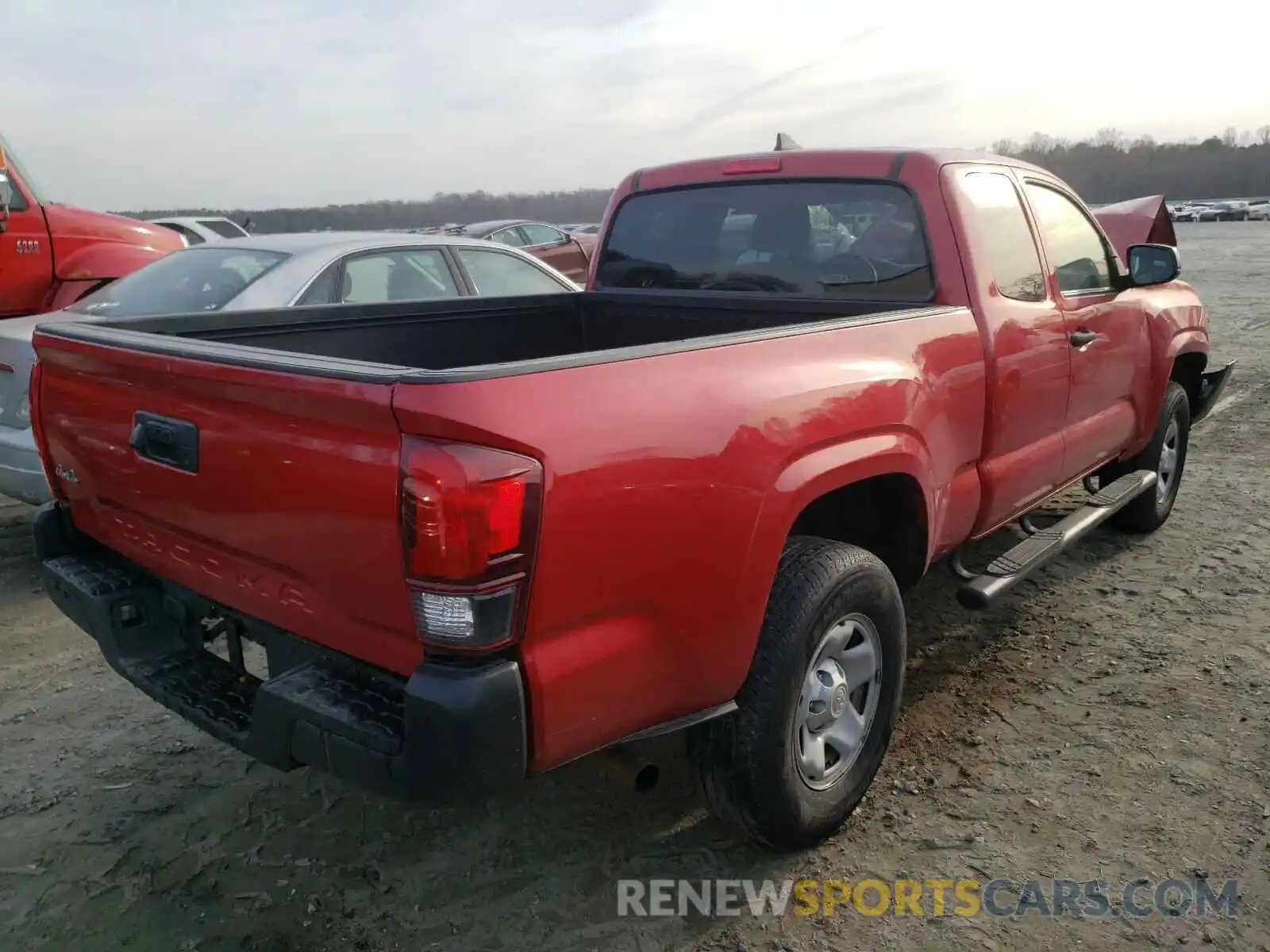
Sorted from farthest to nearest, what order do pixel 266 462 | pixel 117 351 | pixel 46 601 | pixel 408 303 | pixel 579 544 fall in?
pixel 46 601 < pixel 408 303 < pixel 117 351 < pixel 266 462 < pixel 579 544

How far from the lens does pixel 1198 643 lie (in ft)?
13.5

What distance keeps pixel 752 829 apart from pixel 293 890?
4.21 feet

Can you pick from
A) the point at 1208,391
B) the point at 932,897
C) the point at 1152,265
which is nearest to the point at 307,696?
the point at 932,897

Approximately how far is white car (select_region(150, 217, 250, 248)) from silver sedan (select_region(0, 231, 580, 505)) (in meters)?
8.96

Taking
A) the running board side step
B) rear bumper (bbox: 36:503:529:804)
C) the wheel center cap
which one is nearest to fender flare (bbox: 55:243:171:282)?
rear bumper (bbox: 36:503:529:804)

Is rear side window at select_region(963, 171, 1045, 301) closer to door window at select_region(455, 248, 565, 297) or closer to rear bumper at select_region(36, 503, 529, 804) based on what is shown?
rear bumper at select_region(36, 503, 529, 804)

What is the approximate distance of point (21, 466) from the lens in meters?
4.88

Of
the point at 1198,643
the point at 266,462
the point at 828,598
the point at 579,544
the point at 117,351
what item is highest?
the point at 117,351

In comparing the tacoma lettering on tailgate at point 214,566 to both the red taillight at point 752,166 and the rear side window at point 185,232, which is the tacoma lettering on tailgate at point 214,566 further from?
the rear side window at point 185,232

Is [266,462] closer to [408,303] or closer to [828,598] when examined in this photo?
[828,598]

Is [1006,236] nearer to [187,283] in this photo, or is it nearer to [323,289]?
[323,289]

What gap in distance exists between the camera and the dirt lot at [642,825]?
256 cm

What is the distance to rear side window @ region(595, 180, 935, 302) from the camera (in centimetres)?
360

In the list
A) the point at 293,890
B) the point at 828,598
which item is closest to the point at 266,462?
the point at 293,890
